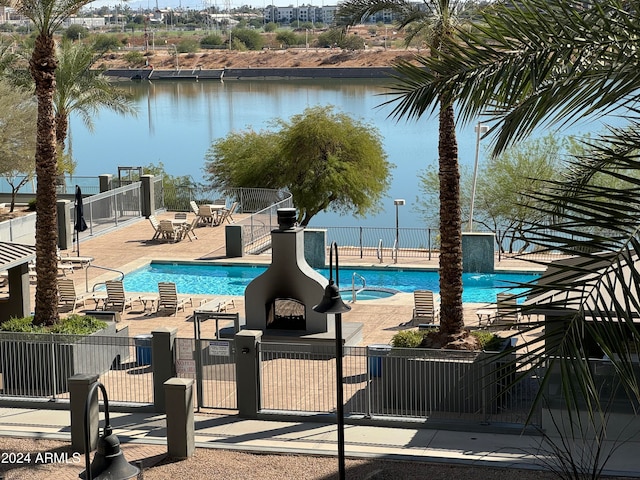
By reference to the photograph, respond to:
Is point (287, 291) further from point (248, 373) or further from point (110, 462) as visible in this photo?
point (110, 462)

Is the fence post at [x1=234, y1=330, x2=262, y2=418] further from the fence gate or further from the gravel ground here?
the gravel ground

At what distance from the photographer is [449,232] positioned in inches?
720

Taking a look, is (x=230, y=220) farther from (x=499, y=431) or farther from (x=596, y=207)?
(x=596, y=207)

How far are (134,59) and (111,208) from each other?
4793 inches

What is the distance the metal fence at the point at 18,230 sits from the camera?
32219 millimetres

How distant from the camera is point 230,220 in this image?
37.3m

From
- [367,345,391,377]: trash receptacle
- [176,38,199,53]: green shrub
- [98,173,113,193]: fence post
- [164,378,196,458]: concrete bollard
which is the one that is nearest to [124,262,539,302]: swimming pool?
[98,173,113,193]: fence post

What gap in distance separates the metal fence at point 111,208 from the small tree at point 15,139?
16.4 feet

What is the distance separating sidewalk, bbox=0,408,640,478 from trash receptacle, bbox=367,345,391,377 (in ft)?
3.76

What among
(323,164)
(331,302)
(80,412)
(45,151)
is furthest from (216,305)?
(323,164)

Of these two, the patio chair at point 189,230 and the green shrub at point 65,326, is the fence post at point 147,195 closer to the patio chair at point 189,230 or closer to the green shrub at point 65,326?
the patio chair at point 189,230

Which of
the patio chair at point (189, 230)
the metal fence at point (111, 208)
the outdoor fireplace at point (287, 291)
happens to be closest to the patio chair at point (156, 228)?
the patio chair at point (189, 230)

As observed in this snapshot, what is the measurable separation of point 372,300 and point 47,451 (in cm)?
→ 1276

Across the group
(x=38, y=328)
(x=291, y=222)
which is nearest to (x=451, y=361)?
(x=291, y=222)
